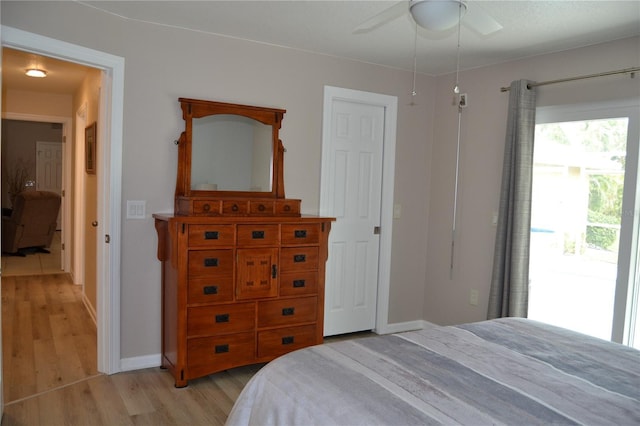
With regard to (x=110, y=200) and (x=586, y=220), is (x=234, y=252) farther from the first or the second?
(x=586, y=220)

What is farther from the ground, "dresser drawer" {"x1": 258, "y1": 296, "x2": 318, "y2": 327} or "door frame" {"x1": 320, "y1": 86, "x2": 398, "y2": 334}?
"door frame" {"x1": 320, "y1": 86, "x2": 398, "y2": 334}

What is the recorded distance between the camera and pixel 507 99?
376 cm

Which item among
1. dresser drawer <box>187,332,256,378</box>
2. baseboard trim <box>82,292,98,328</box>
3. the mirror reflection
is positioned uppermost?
the mirror reflection

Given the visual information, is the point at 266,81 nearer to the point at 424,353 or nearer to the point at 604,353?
the point at 424,353

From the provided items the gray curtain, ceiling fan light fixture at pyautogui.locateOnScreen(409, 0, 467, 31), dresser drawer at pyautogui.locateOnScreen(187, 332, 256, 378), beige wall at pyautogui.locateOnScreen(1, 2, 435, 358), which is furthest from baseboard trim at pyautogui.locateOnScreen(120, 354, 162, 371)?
ceiling fan light fixture at pyautogui.locateOnScreen(409, 0, 467, 31)

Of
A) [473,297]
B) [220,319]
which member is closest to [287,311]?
[220,319]

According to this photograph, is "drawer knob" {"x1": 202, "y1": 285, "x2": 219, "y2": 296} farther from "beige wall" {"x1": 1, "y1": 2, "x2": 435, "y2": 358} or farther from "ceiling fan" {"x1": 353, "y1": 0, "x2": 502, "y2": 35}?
"ceiling fan" {"x1": 353, "y1": 0, "x2": 502, "y2": 35}

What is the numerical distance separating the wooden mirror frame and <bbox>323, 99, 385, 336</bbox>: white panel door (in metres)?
0.48

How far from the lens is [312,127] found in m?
3.84

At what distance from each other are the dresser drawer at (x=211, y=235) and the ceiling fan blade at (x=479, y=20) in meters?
1.80

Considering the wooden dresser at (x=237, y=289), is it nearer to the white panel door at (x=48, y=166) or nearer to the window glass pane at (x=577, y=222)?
the window glass pane at (x=577, y=222)

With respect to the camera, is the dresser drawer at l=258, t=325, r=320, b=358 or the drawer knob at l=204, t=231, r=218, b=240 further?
the dresser drawer at l=258, t=325, r=320, b=358

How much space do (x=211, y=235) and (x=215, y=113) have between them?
0.94 meters

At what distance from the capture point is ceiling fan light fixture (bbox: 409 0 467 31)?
1749 mm
